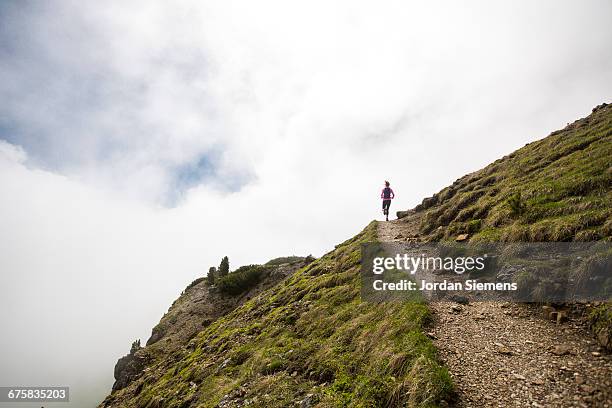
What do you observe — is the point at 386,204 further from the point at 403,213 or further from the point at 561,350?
the point at 561,350

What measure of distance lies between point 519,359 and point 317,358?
753 centimetres

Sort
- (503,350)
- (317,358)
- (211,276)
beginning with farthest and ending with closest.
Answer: (211,276) < (317,358) < (503,350)

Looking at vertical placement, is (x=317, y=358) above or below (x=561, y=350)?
below

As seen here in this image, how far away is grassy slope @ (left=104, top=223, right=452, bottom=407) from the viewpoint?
10.0 metres

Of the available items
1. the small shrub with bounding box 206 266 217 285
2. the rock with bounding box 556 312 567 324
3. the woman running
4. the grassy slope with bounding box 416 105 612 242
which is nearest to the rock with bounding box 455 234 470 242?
the grassy slope with bounding box 416 105 612 242

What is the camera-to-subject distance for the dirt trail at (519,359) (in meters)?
7.75

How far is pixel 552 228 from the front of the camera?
14.2 m

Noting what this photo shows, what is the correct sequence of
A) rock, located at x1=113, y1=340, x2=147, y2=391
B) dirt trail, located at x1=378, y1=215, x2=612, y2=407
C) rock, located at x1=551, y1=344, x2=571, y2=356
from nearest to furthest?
dirt trail, located at x1=378, y1=215, x2=612, y2=407, rock, located at x1=551, y1=344, x2=571, y2=356, rock, located at x1=113, y1=340, x2=147, y2=391

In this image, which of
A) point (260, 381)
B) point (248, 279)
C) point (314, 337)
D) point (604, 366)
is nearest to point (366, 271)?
point (314, 337)

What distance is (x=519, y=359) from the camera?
9.45 meters

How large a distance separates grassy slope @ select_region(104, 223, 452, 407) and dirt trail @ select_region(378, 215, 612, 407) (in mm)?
826

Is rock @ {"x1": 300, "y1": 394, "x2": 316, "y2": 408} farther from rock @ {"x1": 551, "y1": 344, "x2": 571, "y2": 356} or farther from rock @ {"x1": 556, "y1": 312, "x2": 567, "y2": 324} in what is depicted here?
rock @ {"x1": 556, "y1": 312, "x2": 567, "y2": 324}

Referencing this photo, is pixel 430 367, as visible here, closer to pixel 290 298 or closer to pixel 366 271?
pixel 366 271

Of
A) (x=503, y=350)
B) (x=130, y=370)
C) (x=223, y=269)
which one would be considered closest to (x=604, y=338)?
(x=503, y=350)
